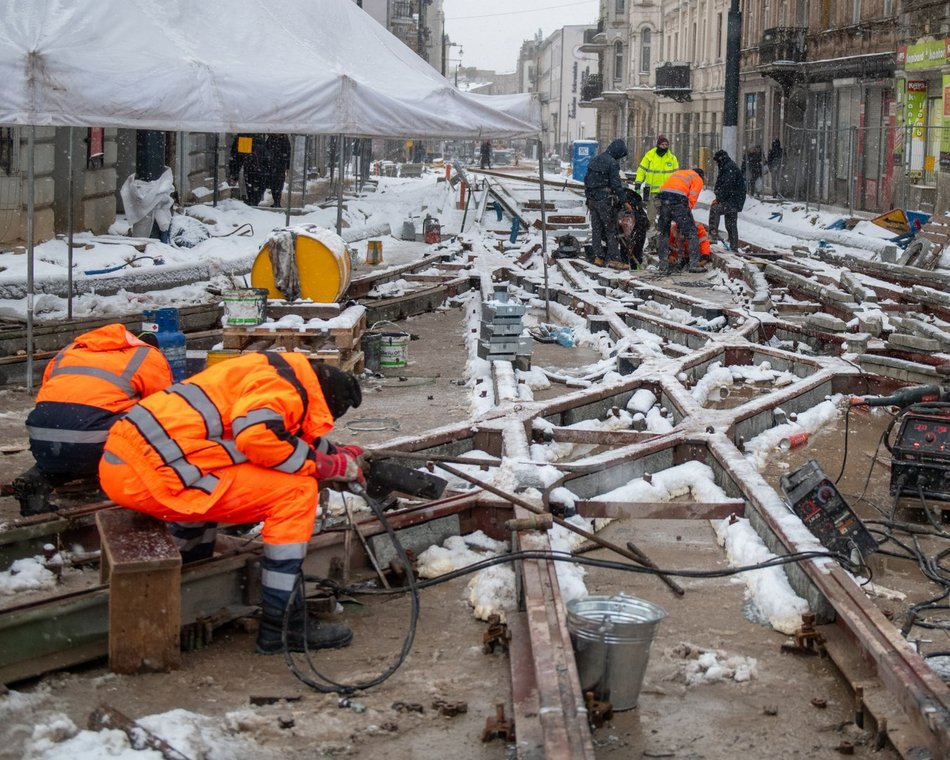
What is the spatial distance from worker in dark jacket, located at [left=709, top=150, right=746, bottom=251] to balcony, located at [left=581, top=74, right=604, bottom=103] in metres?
61.3

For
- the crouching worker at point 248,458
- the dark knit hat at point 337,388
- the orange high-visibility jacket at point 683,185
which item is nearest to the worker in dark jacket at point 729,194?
the orange high-visibility jacket at point 683,185

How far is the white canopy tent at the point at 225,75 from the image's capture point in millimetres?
9266

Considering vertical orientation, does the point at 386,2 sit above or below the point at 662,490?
above

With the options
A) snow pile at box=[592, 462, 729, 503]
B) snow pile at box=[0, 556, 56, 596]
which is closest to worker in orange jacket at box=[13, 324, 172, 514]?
snow pile at box=[0, 556, 56, 596]

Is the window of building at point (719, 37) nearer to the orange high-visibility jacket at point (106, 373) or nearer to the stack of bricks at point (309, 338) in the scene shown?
the stack of bricks at point (309, 338)

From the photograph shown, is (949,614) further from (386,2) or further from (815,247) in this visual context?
(386,2)

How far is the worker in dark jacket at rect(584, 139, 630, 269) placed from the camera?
1920cm

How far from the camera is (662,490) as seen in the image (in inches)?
309

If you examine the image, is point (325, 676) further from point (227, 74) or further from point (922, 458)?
point (227, 74)

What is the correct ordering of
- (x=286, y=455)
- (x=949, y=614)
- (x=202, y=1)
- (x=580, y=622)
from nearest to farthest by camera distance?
1. (x=580, y=622)
2. (x=286, y=455)
3. (x=949, y=614)
4. (x=202, y=1)

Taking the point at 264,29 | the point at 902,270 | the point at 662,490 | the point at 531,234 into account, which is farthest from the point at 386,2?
the point at 662,490

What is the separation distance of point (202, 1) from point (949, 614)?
8.25 metres

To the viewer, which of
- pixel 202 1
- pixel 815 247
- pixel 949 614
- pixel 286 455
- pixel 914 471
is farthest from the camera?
pixel 815 247

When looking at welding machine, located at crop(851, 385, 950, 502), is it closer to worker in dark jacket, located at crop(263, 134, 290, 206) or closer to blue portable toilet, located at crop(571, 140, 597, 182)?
worker in dark jacket, located at crop(263, 134, 290, 206)
